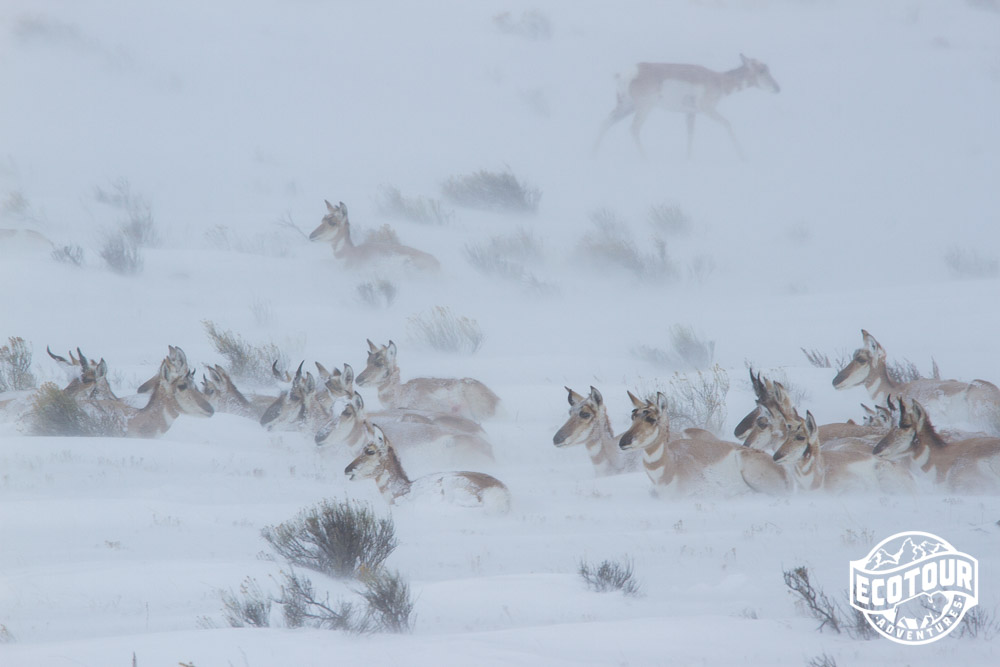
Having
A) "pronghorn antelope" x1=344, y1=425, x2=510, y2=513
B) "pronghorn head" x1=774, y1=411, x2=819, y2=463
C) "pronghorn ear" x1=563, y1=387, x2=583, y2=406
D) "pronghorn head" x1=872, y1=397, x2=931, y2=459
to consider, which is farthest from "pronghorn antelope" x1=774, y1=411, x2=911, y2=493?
"pronghorn antelope" x1=344, y1=425, x2=510, y2=513

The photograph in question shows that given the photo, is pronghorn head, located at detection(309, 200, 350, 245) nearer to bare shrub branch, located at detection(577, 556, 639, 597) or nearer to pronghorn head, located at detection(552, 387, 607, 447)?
pronghorn head, located at detection(552, 387, 607, 447)

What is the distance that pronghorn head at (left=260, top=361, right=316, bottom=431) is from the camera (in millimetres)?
9961

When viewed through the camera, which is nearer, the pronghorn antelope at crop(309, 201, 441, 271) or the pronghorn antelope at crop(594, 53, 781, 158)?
the pronghorn antelope at crop(309, 201, 441, 271)

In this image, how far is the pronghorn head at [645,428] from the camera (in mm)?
7617

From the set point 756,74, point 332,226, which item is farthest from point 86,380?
point 756,74

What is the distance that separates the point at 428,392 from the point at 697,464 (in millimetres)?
4043

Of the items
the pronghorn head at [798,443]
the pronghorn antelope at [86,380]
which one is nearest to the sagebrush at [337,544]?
the pronghorn head at [798,443]

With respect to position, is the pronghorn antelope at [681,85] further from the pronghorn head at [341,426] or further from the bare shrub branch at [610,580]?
the bare shrub branch at [610,580]

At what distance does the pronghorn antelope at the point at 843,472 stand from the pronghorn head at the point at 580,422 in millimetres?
1714

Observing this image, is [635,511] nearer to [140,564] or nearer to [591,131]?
[140,564]

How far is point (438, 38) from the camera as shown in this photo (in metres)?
39.3

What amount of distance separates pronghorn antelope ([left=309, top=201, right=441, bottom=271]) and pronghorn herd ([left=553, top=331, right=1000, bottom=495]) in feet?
31.8

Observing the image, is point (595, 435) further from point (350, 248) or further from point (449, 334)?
point (350, 248)
